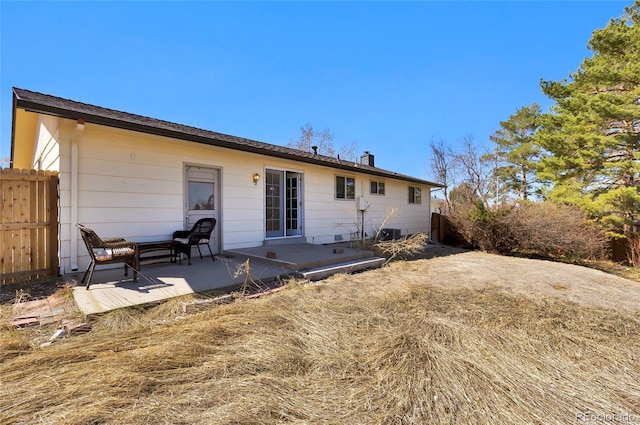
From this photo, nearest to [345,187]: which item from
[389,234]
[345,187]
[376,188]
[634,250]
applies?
[345,187]

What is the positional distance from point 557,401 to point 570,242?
9.47 meters

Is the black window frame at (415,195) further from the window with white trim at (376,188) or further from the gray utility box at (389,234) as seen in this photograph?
the gray utility box at (389,234)

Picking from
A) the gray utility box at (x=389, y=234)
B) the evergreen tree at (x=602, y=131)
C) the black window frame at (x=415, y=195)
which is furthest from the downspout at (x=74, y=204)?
the evergreen tree at (x=602, y=131)

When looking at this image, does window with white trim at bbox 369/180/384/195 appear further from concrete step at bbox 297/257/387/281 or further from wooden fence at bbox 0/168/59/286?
wooden fence at bbox 0/168/59/286

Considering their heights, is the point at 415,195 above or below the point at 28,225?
above

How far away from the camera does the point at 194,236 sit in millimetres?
5430

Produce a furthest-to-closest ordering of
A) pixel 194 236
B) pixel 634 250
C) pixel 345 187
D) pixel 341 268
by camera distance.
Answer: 1. pixel 345 187
2. pixel 634 250
3. pixel 341 268
4. pixel 194 236

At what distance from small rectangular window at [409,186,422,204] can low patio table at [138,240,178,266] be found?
10721 mm

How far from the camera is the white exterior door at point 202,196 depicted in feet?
20.2

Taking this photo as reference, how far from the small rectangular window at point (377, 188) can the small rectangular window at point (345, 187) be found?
112 cm

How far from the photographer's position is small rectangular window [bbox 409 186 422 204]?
13427 mm

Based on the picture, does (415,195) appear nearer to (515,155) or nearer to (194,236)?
(515,155)

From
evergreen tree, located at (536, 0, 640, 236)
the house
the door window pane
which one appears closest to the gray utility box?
the house

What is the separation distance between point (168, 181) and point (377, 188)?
7891 mm
